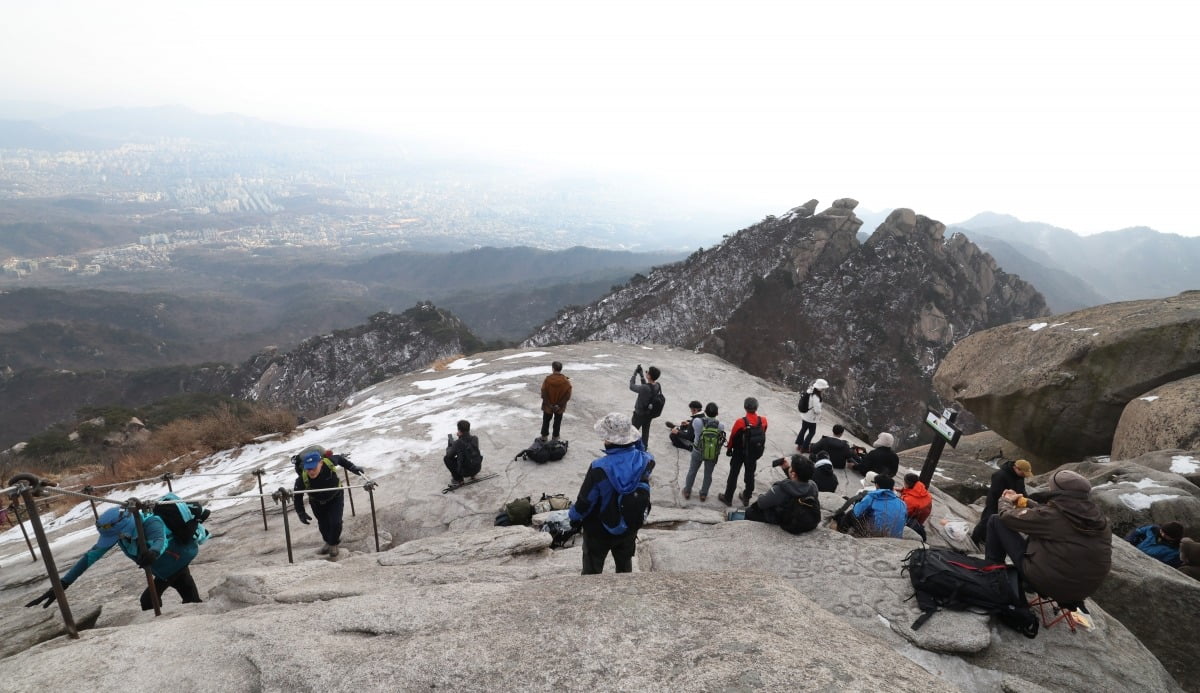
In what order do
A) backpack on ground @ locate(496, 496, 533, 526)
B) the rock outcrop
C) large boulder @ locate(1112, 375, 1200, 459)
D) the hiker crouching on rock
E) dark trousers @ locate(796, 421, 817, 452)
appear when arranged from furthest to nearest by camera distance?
the rock outcrop
large boulder @ locate(1112, 375, 1200, 459)
dark trousers @ locate(796, 421, 817, 452)
backpack on ground @ locate(496, 496, 533, 526)
the hiker crouching on rock

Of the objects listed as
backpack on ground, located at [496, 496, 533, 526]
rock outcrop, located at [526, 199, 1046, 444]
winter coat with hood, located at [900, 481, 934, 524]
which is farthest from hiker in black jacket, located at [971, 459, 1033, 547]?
rock outcrop, located at [526, 199, 1046, 444]

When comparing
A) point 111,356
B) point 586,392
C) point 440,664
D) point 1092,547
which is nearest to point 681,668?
point 440,664

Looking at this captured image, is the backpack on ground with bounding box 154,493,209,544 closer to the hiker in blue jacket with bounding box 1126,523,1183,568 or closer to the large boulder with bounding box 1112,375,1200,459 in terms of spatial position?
the hiker in blue jacket with bounding box 1126,523,1183,568

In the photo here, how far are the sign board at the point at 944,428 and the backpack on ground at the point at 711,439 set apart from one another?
147 inches

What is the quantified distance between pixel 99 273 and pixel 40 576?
9695 inches

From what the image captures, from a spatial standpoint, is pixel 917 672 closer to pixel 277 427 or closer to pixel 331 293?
pixel 277 427

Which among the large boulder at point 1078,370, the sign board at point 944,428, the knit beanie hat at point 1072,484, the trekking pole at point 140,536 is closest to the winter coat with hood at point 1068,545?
the knit beanie hat at point 1072,484

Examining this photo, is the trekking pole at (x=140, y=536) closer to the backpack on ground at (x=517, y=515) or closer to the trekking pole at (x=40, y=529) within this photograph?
the trekking pole at (x=40, y=529)

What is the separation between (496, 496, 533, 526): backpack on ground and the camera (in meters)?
8.41

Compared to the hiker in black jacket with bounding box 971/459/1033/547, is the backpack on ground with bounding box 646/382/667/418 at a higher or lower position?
higher

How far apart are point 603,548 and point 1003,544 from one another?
4.05 meters

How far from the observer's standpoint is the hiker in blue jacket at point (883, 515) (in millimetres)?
7093

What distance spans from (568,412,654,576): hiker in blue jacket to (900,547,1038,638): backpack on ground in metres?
2.86

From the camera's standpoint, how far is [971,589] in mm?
4988
